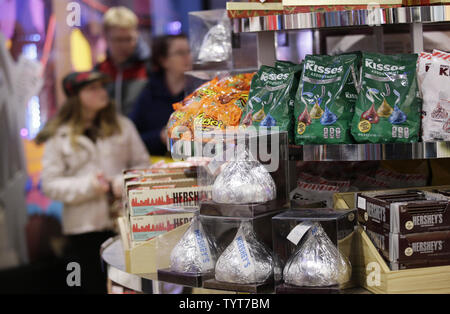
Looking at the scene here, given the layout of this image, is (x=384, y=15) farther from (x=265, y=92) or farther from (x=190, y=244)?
(x=190, y=244)

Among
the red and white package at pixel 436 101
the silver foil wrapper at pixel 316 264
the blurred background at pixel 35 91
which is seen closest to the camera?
the silver foil wrapper at pixel 316 264

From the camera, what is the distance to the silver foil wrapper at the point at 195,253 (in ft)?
5.52

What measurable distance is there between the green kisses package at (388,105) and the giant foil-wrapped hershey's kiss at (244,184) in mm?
290

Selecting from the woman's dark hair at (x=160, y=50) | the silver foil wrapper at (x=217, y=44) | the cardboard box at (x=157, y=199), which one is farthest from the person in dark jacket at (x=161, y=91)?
the cardboard box at (x=157, y=199)

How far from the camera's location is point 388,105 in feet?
5.50

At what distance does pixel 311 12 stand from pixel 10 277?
398 centimetres

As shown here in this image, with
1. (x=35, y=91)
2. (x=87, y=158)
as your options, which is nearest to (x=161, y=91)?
(x=87, y=158)

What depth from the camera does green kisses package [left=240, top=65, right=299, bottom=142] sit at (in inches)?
70.2

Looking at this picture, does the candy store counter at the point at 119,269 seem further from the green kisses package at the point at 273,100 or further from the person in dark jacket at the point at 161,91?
the person in dark jacket at the point at 161,91

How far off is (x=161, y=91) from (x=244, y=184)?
270 centimetres

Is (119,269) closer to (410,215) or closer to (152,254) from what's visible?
(152,254)

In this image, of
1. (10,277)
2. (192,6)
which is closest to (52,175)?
(10,277)

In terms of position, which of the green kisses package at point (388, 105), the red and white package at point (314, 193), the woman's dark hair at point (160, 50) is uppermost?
the woman's dark hair at point (160, 50)
